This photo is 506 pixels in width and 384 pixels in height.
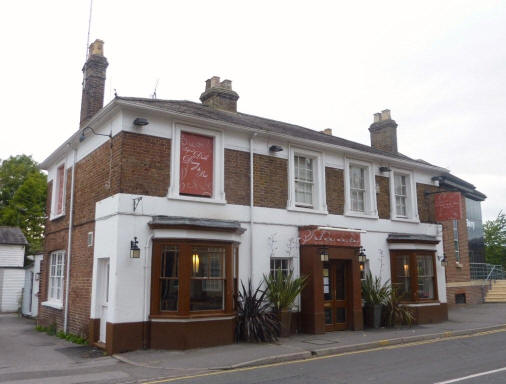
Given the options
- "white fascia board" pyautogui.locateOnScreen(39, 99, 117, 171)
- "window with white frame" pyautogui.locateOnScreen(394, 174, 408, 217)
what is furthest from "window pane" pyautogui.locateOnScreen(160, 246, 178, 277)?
"window with white frame" pyautogui.locateOnScreen(394, 174, 408, 217)

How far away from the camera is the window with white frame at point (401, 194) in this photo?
1792cm

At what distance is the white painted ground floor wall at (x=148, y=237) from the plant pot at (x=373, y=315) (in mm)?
2447

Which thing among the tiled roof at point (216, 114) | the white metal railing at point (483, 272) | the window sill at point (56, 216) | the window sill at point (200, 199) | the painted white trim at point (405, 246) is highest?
the tiled roof at point (216, 114)

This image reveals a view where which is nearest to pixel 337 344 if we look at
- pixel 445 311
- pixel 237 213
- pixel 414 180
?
pixel 237 213

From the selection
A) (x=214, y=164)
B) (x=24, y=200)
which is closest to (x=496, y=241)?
(x=214, y=164)

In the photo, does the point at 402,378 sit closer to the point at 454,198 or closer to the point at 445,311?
the point at 445,311

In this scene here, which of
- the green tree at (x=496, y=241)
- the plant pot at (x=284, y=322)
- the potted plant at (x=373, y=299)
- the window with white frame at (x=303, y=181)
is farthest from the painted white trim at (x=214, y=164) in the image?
the green tree at (x=496, y=241)

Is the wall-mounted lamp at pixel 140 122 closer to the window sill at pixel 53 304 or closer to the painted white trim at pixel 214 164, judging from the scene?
the painted white trim at pixel 214 164

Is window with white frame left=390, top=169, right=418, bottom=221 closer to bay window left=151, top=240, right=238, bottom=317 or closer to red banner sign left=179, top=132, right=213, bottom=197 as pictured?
red banner sign left=179, top=132, right=213, bottom=197

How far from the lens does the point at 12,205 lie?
41719 millimetres

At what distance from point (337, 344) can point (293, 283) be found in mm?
2144

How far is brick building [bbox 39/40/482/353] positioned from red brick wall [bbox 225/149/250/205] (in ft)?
0.12

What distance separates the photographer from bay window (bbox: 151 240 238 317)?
38.0 feet

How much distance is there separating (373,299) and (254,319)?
4.95 meters
